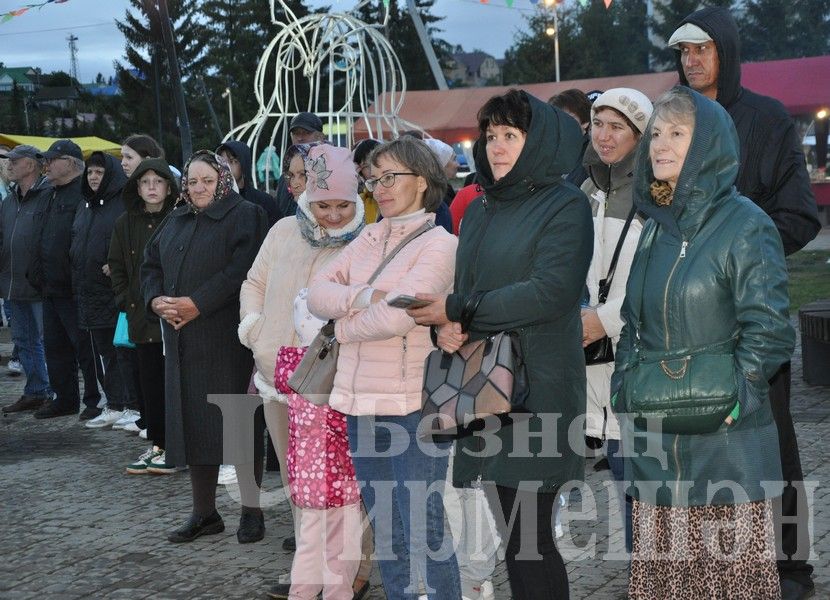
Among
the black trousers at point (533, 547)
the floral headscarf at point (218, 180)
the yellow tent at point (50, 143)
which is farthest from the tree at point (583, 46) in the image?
the black trousers at point (533, 547)

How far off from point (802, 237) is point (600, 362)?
94 cm

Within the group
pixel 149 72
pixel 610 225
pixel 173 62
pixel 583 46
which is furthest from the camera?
pixel 149 72

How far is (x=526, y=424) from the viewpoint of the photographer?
3844mm

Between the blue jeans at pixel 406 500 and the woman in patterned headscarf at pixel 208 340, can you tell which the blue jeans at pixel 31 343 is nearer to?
the woman in patterned headscarf at pixel 208 340

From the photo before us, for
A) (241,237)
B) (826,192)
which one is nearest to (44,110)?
(826,192)

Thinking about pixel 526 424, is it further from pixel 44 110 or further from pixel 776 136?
pixel 44 110

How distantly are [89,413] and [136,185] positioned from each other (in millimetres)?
3058

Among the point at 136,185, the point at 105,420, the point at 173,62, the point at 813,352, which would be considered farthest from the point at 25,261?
the point at 173,62

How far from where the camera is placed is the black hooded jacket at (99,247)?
9453 millimetres

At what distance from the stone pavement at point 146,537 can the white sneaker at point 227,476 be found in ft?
0.46

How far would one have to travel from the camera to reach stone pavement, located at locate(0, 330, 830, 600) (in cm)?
542

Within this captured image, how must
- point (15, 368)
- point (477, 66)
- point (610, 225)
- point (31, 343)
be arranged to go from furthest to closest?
1. point (477, 66)
2. point (15, 368)
3. point (31, 343)
4. point (610, 225)

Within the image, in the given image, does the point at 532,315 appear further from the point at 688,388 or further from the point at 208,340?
the point at 208,340

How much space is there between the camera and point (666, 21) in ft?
224
